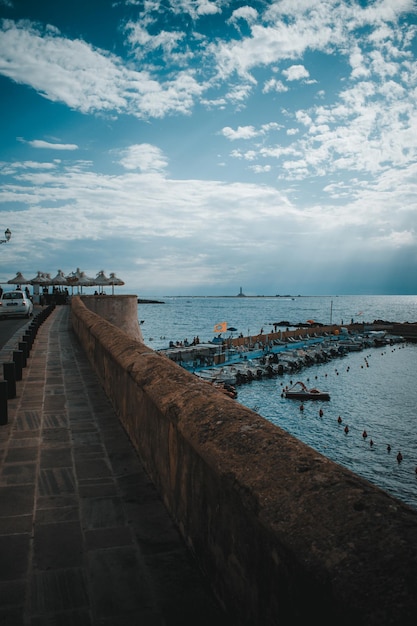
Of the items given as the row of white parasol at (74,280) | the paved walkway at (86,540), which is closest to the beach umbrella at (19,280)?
the row of white parasol at (74,280)

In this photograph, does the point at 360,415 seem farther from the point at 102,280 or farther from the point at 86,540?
the point at 86,540

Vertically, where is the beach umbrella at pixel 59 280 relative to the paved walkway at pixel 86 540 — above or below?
above

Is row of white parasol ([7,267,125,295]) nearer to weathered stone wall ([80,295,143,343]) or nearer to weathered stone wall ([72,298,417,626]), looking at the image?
weathered stone wall ([80,295,143,343])

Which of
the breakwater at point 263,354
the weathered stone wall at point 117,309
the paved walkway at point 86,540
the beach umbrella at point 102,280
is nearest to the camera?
the paved walkway at point 86,540

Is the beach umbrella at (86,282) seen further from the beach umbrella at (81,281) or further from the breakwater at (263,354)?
the breakwater at (263,354)

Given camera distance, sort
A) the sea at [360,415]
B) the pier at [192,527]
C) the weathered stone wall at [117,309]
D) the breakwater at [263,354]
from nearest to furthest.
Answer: the pier at [192,527] < the sea at [360,415] < the weathered stone wall at [117,309] < the breakwater at [263,354]

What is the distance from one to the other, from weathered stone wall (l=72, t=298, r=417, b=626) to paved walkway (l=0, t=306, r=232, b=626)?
0.19 m

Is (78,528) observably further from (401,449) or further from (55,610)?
(401,449)

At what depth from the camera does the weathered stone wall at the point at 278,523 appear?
127cm

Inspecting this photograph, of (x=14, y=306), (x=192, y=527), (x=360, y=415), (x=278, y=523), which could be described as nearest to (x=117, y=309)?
(x=14, y=306)

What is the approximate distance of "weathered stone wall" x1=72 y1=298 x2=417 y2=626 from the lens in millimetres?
1268

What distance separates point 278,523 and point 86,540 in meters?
1.79

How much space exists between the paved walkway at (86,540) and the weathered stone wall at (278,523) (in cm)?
19

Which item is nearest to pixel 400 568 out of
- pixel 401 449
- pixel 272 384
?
pixel 401 449
